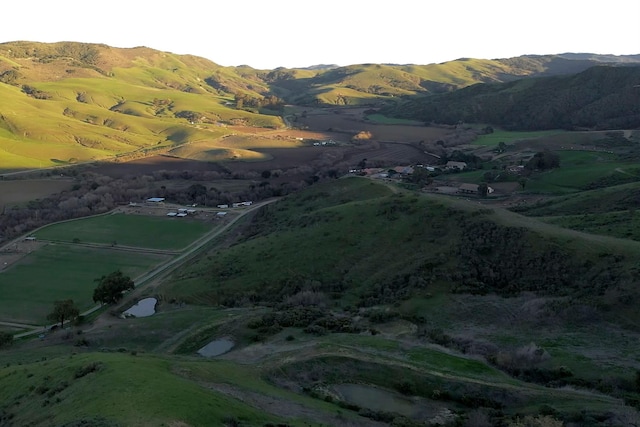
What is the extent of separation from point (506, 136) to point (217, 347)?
161357mm

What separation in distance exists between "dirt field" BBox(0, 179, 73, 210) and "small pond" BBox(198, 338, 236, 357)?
8577 centimetres

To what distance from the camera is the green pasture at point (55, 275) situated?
6334 cm

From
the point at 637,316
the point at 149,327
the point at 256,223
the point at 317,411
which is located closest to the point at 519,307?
the point at 637,316

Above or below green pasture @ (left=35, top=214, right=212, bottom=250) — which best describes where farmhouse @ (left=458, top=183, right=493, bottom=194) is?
above

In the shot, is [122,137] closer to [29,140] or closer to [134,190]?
[29,140]

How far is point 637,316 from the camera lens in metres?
39.7

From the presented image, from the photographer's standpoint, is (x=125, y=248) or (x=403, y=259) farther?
(x=125, y=248)

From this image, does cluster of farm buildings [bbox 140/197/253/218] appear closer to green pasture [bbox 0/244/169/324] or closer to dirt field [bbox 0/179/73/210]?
green pasture [bbox 0/244/169/324]

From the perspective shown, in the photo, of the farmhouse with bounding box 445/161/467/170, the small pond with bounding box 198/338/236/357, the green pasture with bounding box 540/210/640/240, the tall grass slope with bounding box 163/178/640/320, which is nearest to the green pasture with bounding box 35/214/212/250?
→ the tall grass slope with bounding box 163/178/640/320

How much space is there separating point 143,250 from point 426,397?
63419mm

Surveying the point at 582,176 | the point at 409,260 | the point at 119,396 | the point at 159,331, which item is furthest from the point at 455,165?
the point at 119,396

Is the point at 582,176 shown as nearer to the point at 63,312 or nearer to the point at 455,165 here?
the point at 455,165

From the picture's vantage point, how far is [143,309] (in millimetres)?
58094

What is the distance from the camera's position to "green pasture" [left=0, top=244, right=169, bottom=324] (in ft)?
208
